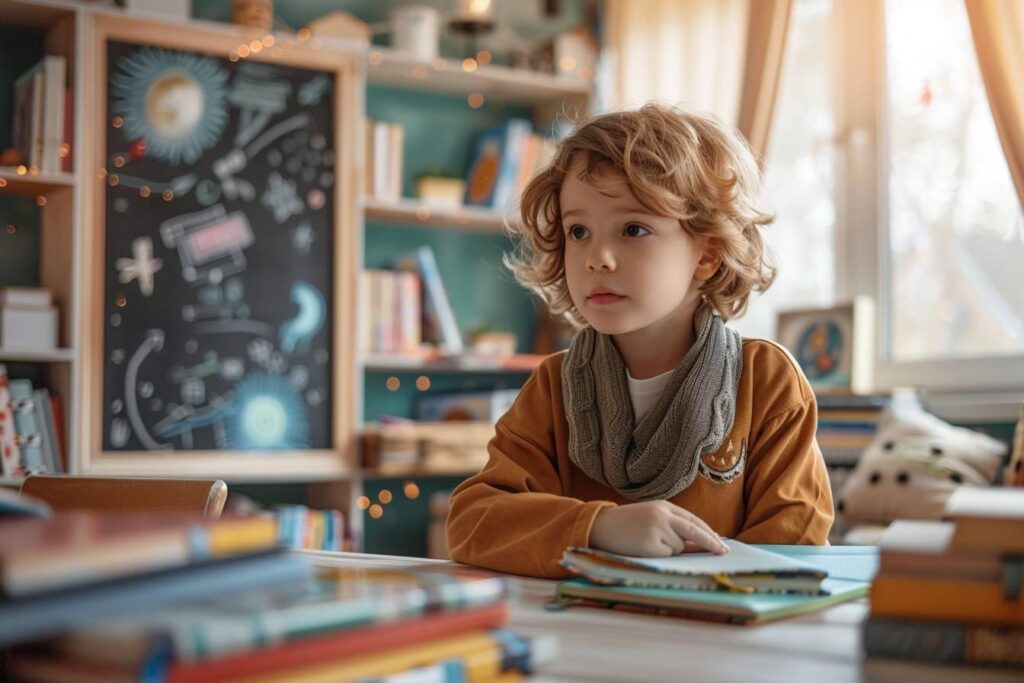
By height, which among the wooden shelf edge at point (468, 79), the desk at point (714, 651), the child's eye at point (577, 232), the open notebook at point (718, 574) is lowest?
the desk at point (714, 651)

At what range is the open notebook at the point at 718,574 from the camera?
924 millimetres

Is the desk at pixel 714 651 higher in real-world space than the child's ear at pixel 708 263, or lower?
lower

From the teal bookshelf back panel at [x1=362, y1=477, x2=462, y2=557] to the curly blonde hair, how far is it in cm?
232

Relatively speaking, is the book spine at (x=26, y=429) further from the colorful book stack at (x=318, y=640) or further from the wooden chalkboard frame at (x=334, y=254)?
the colorful book stack at (x=318, y=640)

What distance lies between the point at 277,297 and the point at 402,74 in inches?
37.0

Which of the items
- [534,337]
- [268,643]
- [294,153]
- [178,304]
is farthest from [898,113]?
[268,643]

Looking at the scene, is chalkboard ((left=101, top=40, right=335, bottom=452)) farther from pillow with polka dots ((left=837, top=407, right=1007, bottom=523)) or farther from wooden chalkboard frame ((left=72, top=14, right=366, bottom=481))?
pillow with polka dots ((left=837, top=407, right=1007, bottom=523))

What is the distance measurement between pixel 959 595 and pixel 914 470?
207 cm

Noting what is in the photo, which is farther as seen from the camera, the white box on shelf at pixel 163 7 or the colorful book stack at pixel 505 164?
the colorful book stack at pixel 505 164

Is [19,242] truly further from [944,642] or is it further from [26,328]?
[944,642]

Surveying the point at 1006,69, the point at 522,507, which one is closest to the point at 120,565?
the point at 522,507

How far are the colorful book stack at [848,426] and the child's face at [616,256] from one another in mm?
1704

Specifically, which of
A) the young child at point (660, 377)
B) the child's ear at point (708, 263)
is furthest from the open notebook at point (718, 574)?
the child's ear at point (708, 263)

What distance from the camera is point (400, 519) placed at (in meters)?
4.00
